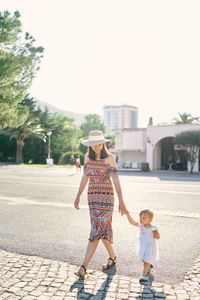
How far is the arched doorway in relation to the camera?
38.3 metres

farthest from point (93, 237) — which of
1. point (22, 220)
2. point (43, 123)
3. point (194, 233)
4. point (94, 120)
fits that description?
point (94, 120)

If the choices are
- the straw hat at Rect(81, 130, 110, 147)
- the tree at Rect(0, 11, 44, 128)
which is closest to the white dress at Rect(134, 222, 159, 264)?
the straw hat at Rect(81, 130, 110, 147)

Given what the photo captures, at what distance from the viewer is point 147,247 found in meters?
4.04

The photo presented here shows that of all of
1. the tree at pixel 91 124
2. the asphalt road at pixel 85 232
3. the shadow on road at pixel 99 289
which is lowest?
Answer: the shadow on road at pixel 99 289

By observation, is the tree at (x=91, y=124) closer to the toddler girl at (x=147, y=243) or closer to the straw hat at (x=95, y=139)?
the straw hat at (x=95, y=139)

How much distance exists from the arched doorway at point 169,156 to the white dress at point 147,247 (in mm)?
34228

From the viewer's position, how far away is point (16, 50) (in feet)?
78.2

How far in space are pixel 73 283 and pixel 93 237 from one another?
0.62 metres

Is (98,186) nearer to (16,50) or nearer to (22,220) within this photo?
(22,220)

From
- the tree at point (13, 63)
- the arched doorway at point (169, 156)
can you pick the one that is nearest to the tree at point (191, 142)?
the arched doorway at point (169, 156)

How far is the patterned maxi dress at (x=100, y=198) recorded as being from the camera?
4.18m

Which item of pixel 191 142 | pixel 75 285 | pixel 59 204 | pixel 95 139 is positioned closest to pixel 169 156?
pixel 191 142

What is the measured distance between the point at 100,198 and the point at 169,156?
36343 millimetres

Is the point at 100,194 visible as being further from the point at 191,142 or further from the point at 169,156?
the point at 169,156
